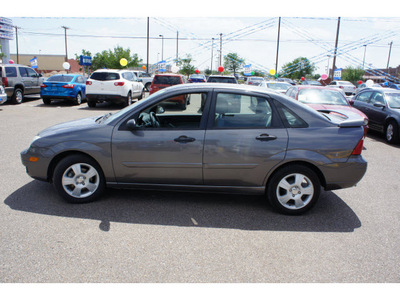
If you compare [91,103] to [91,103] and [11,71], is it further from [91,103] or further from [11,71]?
[11,71]

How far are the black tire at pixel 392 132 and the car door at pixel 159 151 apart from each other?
7.48 meters

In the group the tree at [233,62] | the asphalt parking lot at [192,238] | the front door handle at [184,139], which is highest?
the tree at [233,62]

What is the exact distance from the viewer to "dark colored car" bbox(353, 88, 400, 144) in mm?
9570

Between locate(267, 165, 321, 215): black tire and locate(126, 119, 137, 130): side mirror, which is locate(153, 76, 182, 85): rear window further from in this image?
locate(267, 165, 321, 215): black tire

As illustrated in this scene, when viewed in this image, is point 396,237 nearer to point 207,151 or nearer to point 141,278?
point 207,151

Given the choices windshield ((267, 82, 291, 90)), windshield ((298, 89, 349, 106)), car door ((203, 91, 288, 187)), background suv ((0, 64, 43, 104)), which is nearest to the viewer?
car door ((203, 91, 288, 187))

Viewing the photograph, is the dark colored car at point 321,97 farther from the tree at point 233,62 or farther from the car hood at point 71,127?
the tree at point 233,62

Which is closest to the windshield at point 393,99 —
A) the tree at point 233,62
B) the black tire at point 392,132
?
the black tire at point 392,132

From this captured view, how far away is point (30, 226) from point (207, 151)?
2229mm

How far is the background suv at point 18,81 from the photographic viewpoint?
592 inches

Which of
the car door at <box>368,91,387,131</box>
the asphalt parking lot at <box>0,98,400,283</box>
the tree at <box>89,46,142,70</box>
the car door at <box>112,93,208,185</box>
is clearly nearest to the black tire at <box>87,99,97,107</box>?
the asphalt parking lot at <box>0,98,400,283</box>

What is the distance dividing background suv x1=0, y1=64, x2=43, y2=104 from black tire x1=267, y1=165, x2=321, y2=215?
14.9 metres

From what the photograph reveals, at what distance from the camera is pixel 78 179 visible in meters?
4.36

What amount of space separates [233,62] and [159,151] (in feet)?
250
